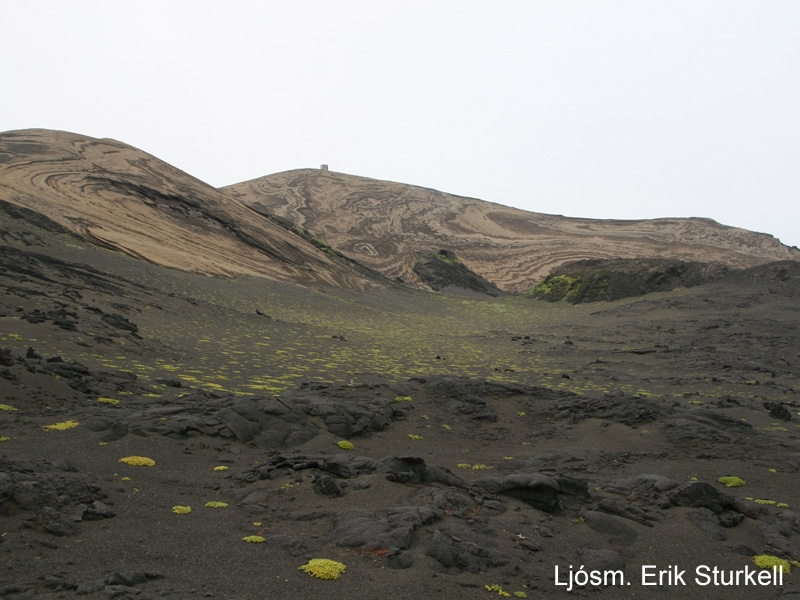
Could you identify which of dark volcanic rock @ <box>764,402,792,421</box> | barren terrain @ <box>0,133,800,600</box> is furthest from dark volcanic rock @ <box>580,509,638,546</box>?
dark volcanic rock @ <box>764,402,792,421</box>

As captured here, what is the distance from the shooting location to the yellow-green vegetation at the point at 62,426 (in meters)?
9.40

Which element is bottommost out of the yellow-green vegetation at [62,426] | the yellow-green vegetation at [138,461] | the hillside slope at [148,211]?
the yellow-green vegetation at [138,461]

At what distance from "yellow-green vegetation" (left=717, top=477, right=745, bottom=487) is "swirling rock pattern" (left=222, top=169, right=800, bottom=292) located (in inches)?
1951

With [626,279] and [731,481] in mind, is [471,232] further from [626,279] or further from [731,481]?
[731,481]

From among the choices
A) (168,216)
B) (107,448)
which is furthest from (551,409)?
(168,216)

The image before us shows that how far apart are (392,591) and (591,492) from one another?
5.07 m

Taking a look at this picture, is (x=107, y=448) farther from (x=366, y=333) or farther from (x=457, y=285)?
(x=457, y=285)

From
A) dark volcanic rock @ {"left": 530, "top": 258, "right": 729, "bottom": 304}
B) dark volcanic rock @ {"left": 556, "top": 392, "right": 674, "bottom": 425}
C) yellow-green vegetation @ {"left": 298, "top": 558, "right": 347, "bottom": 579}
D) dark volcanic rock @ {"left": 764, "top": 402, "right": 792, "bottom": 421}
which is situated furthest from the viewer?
dark volcanic rock @ {"left": 530, "top": 258, "right": 729, "bottom": 304}

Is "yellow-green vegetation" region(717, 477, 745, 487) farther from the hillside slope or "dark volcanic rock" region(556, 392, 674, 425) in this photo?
the hillside slope

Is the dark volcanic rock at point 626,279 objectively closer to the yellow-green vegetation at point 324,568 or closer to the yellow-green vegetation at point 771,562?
the yellow-green vegetation at point 771,562

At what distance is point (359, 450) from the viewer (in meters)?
11.4

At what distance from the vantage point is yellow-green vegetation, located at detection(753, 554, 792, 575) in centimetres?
731

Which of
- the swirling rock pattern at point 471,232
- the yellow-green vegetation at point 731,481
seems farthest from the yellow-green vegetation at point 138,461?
the swirling rock pattern at point 471,232

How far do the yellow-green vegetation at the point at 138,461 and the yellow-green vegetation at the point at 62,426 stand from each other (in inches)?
63.7
